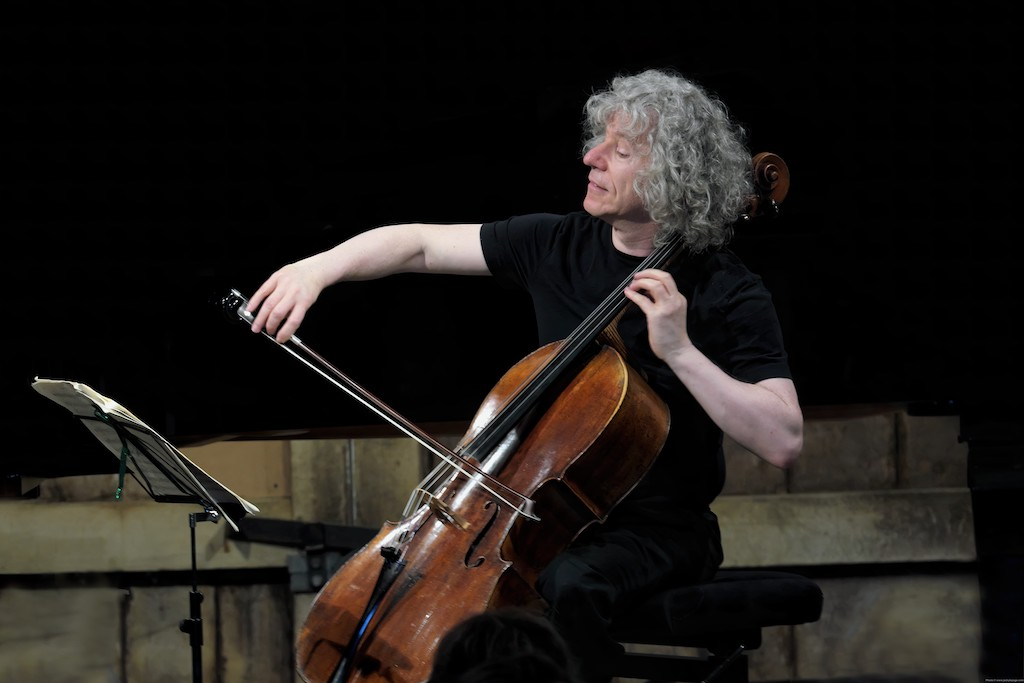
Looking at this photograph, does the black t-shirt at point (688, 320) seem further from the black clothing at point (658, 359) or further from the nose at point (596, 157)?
the nose at point (596, 157)

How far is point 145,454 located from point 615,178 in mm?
1129

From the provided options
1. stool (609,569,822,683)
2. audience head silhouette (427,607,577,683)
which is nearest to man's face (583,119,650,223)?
stool (609,569,822,683)

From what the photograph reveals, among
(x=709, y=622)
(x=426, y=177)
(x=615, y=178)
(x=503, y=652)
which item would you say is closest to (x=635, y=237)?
(x=615, y=178)

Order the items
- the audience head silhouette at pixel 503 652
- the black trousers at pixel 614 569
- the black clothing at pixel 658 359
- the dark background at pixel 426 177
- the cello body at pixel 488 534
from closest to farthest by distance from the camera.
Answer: the audience head silhouette at pixel 503 652 → the cello body at pixel 488 534 → the black trousers at pixel 614 569 → the black clothing at pixel 658 359 → the dark background at pixel 426 177

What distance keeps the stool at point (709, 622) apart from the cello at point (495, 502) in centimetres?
22

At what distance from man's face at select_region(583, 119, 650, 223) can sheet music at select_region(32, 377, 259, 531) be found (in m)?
0.96

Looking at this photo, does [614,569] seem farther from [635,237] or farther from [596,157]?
[596,157]

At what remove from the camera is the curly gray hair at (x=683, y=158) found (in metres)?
2.56

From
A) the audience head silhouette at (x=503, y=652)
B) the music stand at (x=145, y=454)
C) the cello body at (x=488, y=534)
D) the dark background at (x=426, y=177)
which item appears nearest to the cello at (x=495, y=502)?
the cello body at (x=488, y=534)

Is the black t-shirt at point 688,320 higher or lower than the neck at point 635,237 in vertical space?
lower

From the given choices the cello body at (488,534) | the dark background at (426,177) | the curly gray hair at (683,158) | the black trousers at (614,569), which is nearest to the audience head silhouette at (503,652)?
the cello body at (488,534)

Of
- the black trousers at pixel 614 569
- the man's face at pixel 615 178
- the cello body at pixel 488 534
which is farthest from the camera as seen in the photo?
the man's face at pixel 615 178

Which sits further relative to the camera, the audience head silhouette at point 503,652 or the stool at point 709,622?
the stool at point 709,622

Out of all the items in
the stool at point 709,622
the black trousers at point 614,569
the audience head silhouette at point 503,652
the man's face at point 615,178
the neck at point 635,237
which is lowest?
the stool at point 709,622
